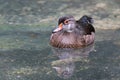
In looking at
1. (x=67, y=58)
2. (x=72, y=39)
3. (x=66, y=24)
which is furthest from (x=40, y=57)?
(x=66, y=24)

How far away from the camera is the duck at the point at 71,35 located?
8.62 meters

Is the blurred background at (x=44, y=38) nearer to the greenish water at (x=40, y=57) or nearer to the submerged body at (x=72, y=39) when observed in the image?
the greenish water at (x=40, y=57)

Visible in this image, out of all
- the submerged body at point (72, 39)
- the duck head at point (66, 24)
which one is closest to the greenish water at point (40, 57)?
the submerged body at point (72, 39)

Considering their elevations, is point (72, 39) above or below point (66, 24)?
below

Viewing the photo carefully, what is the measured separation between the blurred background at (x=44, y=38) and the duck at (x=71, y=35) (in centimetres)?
18

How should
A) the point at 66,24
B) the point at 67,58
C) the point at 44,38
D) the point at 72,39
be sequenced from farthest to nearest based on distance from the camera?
the point at 44,38, the point at 66,24, the point at 72,39, the point at 67,58

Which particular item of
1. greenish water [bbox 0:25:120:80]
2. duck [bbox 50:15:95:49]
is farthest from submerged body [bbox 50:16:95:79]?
greenish water [bbox 0:25:120:80]

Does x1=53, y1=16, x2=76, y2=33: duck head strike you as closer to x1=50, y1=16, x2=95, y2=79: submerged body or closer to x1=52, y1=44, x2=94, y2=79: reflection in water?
x1=50, y1=16, x2=95, y2=79: submerged body

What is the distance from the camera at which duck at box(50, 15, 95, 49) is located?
28.3ft

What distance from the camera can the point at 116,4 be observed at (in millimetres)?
11688


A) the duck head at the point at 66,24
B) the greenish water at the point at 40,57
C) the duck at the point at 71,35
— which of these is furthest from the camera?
the duck head at the point at 66,24

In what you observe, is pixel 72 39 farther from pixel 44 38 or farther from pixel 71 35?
pixel 44 38

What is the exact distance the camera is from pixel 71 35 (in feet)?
28.7

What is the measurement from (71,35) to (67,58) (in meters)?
0.95
